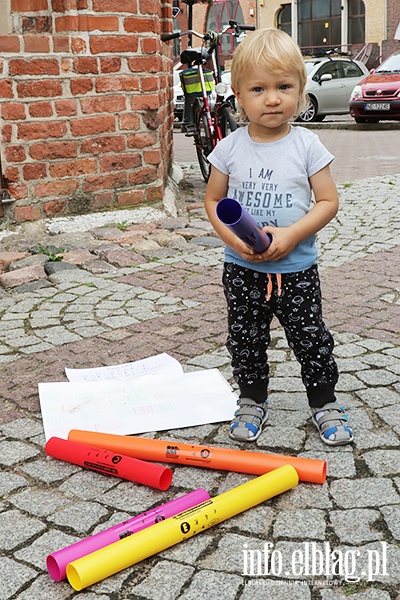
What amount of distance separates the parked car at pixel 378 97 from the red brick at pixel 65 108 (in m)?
12.0

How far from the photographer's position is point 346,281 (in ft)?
15.7

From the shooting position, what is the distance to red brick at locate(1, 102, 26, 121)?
5586mm

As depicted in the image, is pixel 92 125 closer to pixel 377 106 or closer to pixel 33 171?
pixel 33 171

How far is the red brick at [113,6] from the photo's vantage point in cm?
578

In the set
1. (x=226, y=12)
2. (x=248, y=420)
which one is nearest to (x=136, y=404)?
(x=248, y=420)

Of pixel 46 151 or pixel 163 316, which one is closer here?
pixel 163 316

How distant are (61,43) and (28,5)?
332 mm

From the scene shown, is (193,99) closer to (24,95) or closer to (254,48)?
(24,95)

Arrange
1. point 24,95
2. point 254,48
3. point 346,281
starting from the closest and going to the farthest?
point 254,48 → point 346,281 → point 24,95

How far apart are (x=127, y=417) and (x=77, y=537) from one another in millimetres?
787

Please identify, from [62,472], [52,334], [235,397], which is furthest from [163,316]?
[62,472]

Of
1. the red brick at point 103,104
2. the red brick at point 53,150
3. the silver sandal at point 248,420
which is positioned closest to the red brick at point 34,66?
the red brick at point 103,104

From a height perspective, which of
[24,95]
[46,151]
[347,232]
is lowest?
[347,232]

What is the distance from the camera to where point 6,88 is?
5.56 meters
